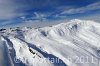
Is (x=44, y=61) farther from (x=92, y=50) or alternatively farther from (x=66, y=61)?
(x=92, y=50)

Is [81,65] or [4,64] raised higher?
[4,64]

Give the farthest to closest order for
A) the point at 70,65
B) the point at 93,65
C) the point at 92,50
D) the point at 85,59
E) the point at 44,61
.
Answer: the point at 92,50 < the point at 85,59 < the point at 93,65 < the point at 70,65 < the point at 44,61

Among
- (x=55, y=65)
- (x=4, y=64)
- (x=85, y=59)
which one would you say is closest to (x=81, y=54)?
(x=85, y=59)

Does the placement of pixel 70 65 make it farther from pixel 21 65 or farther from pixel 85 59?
pixel 21 65

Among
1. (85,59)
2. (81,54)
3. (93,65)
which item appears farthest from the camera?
(81,54)

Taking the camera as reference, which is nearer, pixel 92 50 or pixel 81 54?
pixel 81 54

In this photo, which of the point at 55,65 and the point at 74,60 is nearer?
the point at 55,65

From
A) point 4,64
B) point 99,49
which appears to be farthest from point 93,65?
point 4,64

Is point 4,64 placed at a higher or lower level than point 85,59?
higher

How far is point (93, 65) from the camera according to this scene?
452 ft

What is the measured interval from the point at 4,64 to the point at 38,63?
88.2 feet

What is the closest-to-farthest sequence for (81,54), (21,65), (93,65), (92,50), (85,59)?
(21,65) < (93,65) < (85,59) < (81,54) < (92,50)

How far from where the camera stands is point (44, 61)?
358ft

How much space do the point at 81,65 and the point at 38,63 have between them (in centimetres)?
3527
